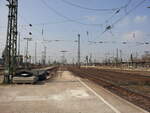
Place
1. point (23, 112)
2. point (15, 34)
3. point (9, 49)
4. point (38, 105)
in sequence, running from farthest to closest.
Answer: point (15, 34) < point (9, 49) < point (38, 105) < point (23, 112)

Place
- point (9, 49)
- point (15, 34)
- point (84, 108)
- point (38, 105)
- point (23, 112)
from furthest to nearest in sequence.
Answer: point (15, 34) < point (9, 49) < point (38, 105) < point (84, 108) < point (23, 112)

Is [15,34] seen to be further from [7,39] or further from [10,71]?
[10,71]

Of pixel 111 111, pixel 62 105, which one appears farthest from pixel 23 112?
pixel 111 111

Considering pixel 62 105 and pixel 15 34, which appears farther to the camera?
pixel 15 34

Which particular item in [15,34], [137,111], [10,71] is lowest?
[137,111]

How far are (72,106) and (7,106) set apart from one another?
2928 millimetres

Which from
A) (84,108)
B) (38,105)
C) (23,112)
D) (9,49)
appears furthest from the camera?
(9,49)

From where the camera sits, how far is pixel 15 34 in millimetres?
19125

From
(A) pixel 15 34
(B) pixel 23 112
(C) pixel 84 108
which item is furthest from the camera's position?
(A) pixel 15 34

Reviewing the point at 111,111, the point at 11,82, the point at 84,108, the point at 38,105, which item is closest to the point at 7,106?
the point at 38,105

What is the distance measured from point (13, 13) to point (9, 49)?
12.0 ft

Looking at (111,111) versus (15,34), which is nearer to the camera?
(111,111)

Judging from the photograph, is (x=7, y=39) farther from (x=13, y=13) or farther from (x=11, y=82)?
(x=11, y=82)

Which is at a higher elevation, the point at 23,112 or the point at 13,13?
the point at 13,13
